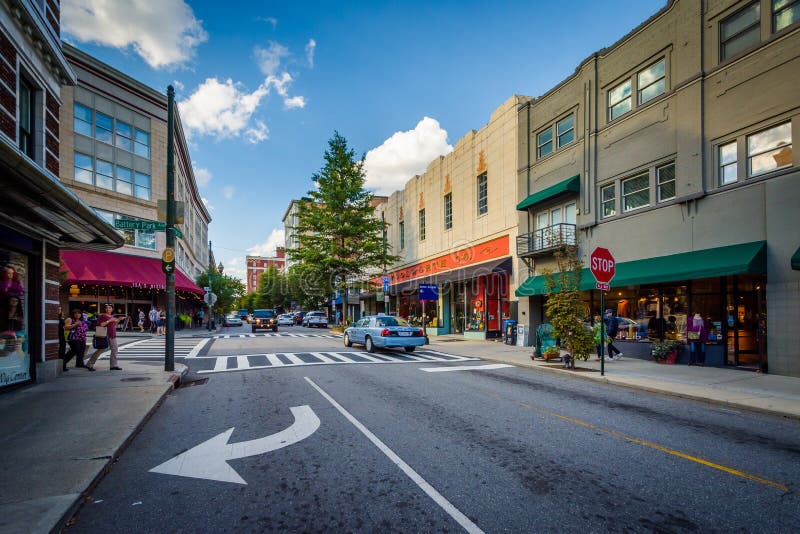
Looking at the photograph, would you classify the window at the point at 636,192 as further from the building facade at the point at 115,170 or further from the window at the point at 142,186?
the window at the point at 142,186

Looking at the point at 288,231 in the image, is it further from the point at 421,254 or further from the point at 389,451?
the point at 389,451

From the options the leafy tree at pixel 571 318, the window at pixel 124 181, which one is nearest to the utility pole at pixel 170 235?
the leafy tree at pixel 571 318

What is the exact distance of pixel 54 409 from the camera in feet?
23.5

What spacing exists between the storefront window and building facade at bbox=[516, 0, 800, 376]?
16460 mm

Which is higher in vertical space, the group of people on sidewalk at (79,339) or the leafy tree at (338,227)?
the leafy tree at (338,227)

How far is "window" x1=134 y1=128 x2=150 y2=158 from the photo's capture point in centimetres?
2977

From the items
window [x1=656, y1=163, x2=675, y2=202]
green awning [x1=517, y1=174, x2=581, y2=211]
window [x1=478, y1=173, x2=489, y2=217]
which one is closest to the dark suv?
window [x1=478, y1=173, x2=489, y2=217]

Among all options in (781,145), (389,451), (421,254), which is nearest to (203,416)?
(389,451)

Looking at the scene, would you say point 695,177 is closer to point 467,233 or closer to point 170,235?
point 467,233

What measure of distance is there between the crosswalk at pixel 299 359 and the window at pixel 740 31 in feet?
40.8

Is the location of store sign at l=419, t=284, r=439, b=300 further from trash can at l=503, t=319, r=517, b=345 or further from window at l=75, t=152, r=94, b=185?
window at l=75, t=152, r=94, b=185

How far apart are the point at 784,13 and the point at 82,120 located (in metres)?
33.2

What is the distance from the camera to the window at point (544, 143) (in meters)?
20.1

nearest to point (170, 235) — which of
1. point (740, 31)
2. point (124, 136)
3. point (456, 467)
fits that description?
point (456, 467)
